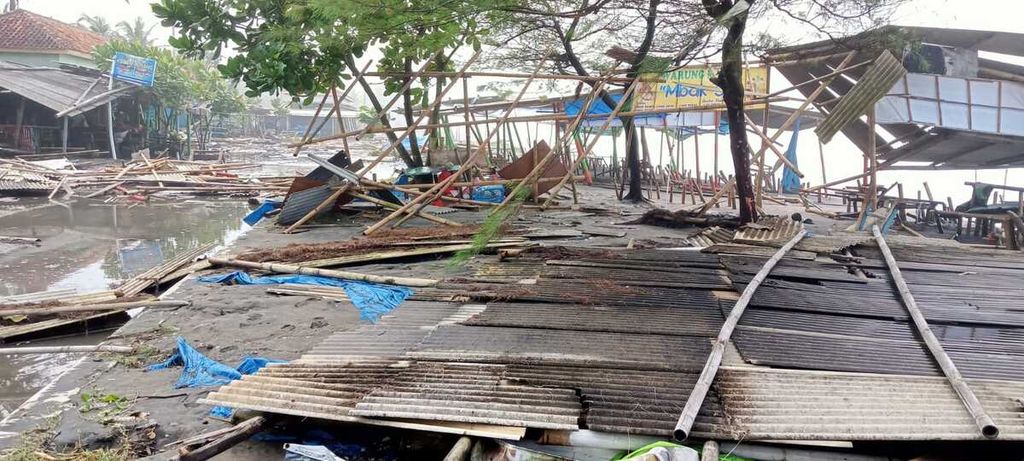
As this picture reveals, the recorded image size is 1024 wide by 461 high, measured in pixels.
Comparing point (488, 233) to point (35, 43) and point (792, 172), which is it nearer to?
point (792, 172)

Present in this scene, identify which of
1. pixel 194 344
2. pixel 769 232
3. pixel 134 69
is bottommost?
pixel 194 344

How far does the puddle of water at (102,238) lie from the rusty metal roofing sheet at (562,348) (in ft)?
17.9

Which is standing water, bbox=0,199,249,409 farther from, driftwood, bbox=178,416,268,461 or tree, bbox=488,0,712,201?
tree, bbox=488,0,712,201

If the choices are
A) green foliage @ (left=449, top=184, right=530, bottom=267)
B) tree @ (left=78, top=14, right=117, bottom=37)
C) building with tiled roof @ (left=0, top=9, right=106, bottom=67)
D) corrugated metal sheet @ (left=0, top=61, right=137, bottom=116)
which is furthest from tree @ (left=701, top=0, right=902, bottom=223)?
tree @ (left=78, top=14, right=117, bottom=37)

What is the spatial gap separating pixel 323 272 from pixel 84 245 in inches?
223

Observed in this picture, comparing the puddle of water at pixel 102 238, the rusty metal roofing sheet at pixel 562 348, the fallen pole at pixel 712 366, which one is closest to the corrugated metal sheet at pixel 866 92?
the fallen pole at pixel 712 366

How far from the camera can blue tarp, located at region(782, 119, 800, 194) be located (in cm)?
1437

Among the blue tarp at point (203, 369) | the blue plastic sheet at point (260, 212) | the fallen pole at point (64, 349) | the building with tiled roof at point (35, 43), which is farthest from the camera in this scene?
the building with tiled roof at point (35, 43)

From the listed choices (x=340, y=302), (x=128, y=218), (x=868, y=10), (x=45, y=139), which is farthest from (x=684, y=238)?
(x=45, y=139)

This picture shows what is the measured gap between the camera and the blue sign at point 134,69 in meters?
21.3

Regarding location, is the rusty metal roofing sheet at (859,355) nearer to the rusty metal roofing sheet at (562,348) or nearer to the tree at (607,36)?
the rusty metal roofing sheet at (562,348)

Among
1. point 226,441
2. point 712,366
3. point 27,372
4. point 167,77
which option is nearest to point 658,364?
point 712,366

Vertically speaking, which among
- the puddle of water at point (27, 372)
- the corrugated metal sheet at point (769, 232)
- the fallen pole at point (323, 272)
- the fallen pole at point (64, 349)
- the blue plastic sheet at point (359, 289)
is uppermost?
the corrugated metal sheet at point (769, 232)

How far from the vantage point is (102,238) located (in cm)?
1048
